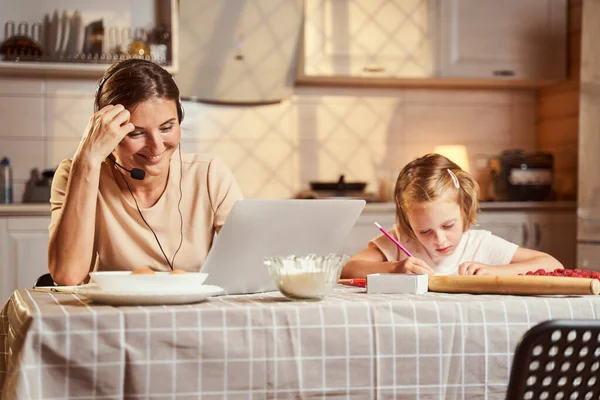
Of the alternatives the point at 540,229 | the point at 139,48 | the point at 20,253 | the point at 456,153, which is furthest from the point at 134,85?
the point at 540,229

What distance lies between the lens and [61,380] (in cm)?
108

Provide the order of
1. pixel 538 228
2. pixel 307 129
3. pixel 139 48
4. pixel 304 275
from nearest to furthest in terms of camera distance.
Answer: pixel 304 275
pixel 139 48
pixel 538 228
pixel 307 129

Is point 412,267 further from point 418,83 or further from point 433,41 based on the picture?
point 418,83

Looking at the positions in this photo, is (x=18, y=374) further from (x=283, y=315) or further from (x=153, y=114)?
(x=153, y=114)

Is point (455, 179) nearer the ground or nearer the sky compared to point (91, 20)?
nearer the ground

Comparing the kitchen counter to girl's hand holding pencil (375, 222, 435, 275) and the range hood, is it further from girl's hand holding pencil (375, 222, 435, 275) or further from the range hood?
girl's hand holding pencil (375, 222, 435, 275)

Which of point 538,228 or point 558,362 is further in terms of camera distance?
point 538,228

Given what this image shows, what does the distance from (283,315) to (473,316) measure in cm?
28

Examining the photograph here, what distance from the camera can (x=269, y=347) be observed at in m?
1.16

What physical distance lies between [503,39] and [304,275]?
3.39 metres

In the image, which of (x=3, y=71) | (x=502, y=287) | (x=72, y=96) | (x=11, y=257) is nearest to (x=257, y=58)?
(x=72, y=96)

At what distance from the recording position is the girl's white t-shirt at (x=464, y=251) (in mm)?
2037

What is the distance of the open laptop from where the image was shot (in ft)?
A: 4.43

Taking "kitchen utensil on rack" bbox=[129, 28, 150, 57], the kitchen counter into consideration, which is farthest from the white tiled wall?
the kitchen counter
